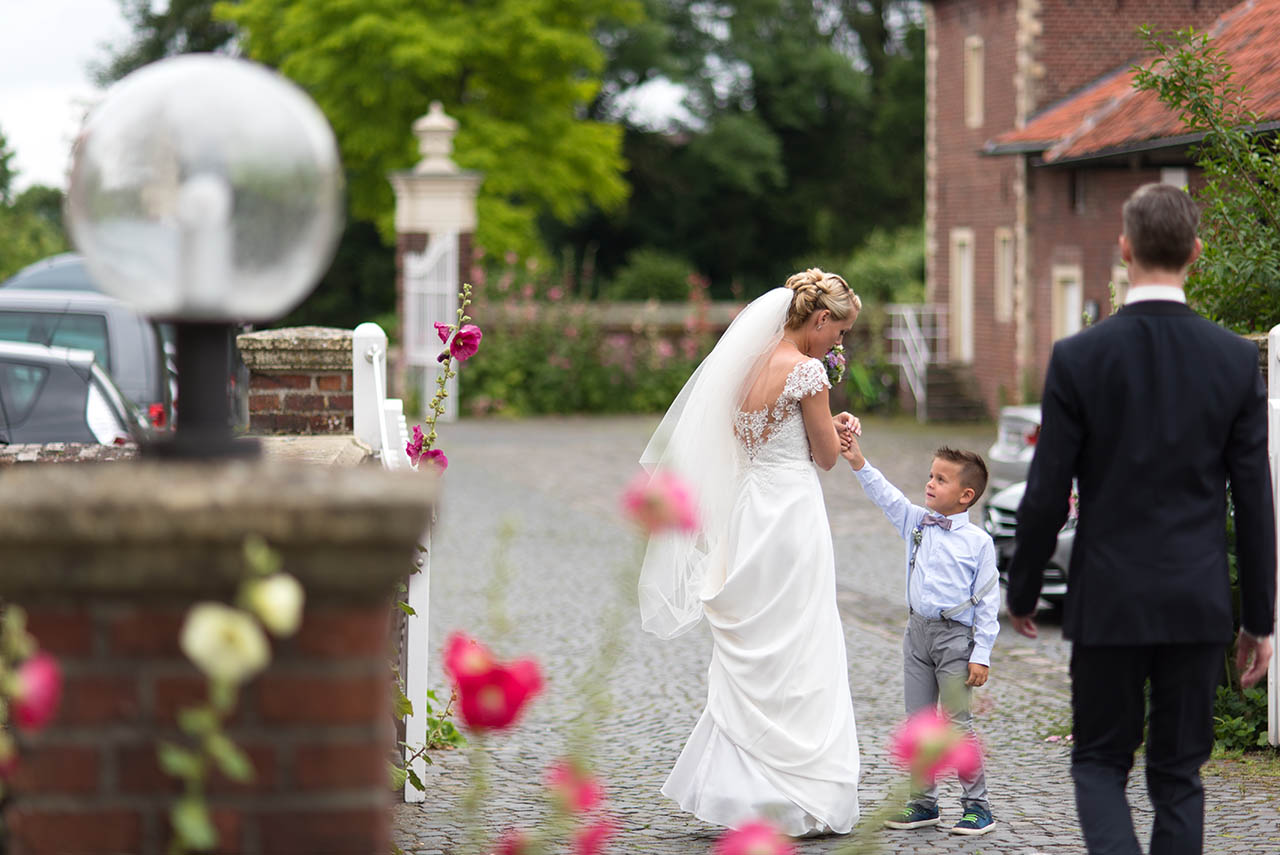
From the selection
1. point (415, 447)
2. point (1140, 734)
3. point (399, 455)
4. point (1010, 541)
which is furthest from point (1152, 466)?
point (1010, 541)

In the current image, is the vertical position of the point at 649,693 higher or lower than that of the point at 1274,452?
lower

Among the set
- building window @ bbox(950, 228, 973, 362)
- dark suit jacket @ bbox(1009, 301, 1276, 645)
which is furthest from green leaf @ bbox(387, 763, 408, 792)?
building window @ bbox(950, 228, 973, 362)

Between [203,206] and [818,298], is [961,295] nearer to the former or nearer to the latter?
[818,298]

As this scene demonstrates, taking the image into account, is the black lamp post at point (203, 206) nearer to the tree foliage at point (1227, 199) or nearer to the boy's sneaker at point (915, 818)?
the boy's sneaker at point (915, 818)

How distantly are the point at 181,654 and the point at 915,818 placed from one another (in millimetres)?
4040

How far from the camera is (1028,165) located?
88.9 ft

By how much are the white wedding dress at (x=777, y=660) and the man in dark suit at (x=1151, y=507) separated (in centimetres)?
162

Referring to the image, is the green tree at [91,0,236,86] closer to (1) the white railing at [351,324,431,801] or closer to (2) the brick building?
(2) the brick building

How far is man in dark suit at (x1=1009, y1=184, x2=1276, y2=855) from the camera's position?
4074 millimetres

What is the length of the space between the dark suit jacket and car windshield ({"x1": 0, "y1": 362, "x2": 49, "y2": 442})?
7438 millimetres

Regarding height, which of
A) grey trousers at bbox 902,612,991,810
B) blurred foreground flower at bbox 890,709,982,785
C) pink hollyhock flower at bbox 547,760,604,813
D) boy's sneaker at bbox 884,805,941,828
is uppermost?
blurred foreground flower at bbox 890,709,982,785

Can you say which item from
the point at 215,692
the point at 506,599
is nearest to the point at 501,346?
the point at 506,599

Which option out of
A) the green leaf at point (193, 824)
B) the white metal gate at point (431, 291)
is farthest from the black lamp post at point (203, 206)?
the white metal gate at point (431, 291)

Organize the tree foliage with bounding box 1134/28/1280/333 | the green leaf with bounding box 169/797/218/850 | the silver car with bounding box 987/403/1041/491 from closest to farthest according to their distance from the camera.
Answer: the green leaf with bounding box 169/797/218/850, the tree foliage with bounding box 1134/28/1280/333, the silver car with bounding box 987/403/1041/491
